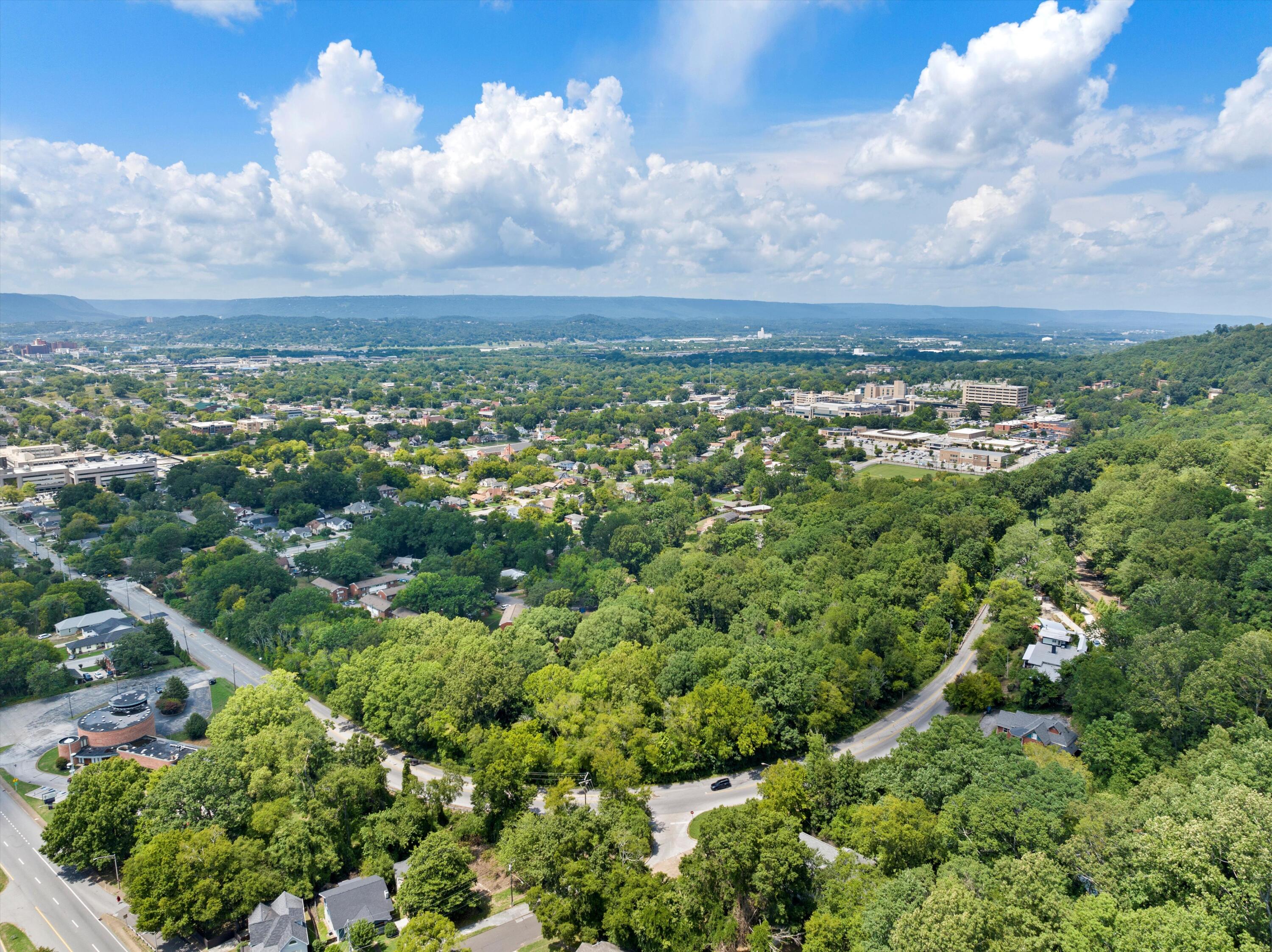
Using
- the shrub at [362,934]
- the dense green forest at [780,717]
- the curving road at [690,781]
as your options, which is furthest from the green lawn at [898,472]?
the shrub at [362,934]

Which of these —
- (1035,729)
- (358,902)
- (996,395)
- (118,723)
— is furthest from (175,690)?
(996,395)

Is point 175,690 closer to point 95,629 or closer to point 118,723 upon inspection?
point 118,723

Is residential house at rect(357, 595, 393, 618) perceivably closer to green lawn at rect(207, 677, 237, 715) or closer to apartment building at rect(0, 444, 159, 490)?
green lawn at rect(207, 677, 237, 715)

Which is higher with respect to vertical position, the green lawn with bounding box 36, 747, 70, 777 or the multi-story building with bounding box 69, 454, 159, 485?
the multi-story building with bounding box 69, 454, 159, 485

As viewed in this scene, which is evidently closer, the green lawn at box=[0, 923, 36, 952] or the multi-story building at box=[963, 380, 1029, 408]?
the green lawn at box=[0, 923, 36, 952]

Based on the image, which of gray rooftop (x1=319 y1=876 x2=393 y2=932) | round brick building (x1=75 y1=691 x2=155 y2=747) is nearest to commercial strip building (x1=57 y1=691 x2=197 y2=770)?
round brick building (x1=75 y1=691 x2=155 y2=747)

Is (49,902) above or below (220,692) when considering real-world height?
above

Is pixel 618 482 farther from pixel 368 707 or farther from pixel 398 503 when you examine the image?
pixel 368 707
